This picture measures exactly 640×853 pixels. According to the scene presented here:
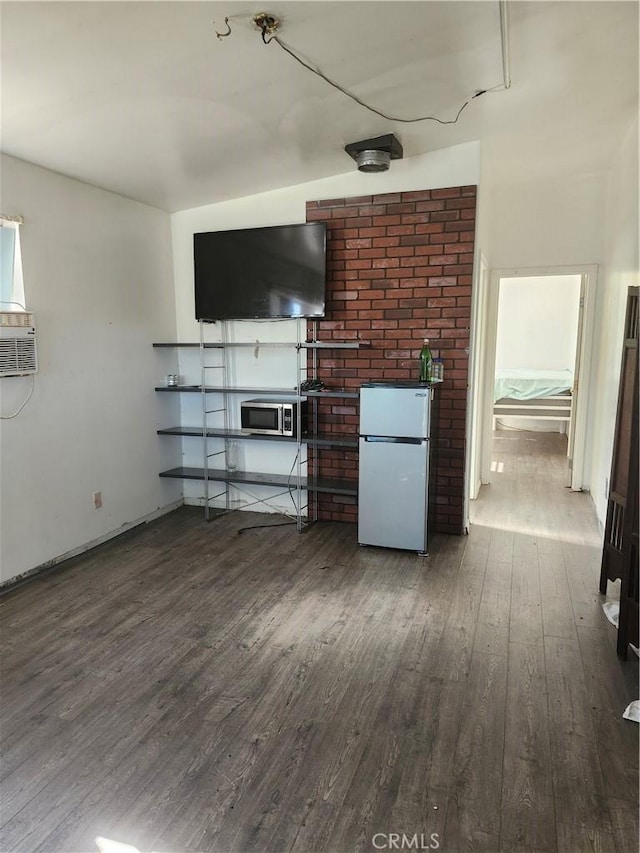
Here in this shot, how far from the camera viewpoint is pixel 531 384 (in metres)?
7.52

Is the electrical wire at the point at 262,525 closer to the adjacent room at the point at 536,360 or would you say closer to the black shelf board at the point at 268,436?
the black shelf board at the point at 268,436

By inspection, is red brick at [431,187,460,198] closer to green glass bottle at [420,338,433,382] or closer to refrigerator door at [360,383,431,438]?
green glass bottle at [420,338,433,382]

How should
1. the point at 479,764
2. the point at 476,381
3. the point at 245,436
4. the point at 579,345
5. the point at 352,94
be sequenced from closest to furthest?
the point at 479,764
the point at 352,94
the point at 245,436
the point at 476,381
the point at 579,345

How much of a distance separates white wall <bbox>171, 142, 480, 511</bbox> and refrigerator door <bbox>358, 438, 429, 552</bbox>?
97 centimetres

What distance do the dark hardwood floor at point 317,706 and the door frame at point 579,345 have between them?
5.92ft

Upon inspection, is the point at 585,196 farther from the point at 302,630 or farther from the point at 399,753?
the point at 399,753

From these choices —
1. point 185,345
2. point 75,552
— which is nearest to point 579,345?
point 185,345

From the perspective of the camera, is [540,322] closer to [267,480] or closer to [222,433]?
[267,480]

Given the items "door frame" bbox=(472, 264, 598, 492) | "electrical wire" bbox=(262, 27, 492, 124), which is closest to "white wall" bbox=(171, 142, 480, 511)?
"electrical wire" bbox=(262, 27, 492, 124)

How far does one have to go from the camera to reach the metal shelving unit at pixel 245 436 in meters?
3.98

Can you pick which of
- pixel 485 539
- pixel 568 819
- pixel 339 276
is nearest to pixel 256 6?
pixel 339 276

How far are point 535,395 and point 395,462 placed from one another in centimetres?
466

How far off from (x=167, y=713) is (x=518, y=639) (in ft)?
5.35

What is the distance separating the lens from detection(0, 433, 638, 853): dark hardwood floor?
161 cm
